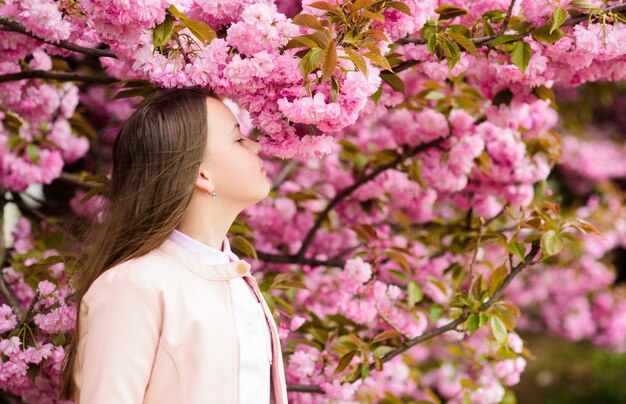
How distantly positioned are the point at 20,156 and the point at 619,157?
5520mm

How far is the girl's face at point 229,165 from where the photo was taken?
6.02ft

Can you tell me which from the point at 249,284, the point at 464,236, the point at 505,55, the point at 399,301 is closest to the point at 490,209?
the point at 464,236

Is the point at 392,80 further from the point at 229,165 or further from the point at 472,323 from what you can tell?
the point at 472,323

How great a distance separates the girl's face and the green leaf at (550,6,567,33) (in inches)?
33.0

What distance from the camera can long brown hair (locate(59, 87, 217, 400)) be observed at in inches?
70.2

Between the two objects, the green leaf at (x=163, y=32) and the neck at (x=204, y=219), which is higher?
the green leaf at (x=163, y=32)

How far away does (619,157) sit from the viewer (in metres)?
6.95

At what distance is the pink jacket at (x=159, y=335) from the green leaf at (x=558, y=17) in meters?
1.06

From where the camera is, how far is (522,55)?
6.97ft

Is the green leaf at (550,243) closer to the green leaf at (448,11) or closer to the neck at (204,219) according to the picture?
the green leaf at (448,11)

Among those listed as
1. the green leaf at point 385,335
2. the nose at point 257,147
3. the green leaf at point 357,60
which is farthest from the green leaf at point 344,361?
the green leaf at point 357,60

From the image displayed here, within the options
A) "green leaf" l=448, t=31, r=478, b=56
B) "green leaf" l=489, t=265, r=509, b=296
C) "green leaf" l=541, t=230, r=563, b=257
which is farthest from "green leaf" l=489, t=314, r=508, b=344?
"green leaf" l=448, t=31, r=478, b=56

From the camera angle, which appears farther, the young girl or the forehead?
the forehead

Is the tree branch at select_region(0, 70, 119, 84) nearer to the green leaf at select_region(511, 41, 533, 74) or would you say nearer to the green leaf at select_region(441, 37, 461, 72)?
the green leaf at select_region(441, 37, 461, 72)
